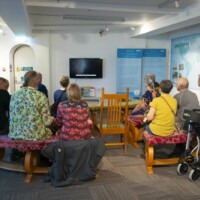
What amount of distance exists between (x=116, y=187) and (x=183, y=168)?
0.95m

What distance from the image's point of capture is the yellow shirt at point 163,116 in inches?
130

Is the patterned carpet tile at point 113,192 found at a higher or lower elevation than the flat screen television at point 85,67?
lower

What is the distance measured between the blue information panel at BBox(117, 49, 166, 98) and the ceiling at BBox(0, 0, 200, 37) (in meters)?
0.75

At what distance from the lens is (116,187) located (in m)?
2.94

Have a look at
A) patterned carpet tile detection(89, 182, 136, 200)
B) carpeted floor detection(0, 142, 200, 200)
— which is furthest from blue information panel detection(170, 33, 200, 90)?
patterned carpet tile detection(89, 182, 136, 200)

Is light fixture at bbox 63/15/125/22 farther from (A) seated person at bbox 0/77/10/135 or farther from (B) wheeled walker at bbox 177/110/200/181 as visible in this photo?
(B) wheeled walker at bbox 177/110/200/181

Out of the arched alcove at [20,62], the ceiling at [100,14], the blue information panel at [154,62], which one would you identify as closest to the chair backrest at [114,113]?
the ceiling at [100,14]

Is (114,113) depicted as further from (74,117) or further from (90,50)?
(90,50)

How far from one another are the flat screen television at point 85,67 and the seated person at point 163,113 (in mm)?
4325

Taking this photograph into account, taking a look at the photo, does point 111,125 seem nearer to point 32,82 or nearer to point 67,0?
point 32,82

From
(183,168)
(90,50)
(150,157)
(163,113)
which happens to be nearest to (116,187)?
(150,157)

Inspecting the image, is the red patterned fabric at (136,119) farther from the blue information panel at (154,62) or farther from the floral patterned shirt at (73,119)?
the blue information panel at (154,62)

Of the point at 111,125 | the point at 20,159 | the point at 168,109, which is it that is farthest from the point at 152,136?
the point at 20,159

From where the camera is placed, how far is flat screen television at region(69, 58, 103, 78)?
7.42 metres
